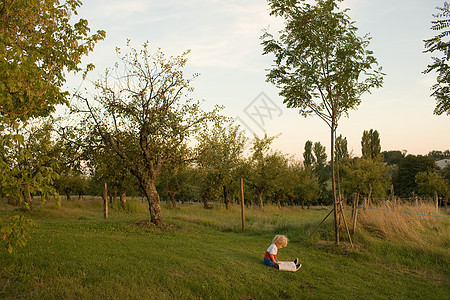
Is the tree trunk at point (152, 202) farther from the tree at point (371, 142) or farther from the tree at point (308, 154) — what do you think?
the tree at point (308, 154)

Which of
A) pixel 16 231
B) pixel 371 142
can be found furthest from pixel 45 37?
pixel 371 142

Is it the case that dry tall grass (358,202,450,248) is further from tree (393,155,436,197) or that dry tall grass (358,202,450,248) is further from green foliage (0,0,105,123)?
tree (393,155,436,197)

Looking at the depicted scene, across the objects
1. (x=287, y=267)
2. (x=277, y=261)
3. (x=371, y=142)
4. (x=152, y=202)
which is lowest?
(x=287, y=267)

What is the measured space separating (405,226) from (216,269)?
27.4 ft

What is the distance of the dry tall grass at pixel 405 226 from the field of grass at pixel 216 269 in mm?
177

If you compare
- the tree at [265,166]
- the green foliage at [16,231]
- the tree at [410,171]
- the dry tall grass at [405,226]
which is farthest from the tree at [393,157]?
the green foliage at [16,231]

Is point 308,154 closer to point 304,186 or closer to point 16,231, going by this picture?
point 304,186

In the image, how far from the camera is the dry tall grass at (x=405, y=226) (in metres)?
12.0

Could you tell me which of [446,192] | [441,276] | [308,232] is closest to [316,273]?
[441,276]

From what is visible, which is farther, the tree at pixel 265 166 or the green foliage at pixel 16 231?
the tree at pixel 265 166

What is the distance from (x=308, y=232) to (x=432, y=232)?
475cm

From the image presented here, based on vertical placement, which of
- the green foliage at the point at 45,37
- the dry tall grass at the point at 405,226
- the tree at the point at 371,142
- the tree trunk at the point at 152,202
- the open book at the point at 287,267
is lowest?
the open book at the point at 287,267

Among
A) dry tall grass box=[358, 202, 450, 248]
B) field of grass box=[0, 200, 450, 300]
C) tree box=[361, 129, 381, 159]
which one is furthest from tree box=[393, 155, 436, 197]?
field of grass box=[0, 200, 450, 300]

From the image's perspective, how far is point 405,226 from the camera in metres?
12.8
